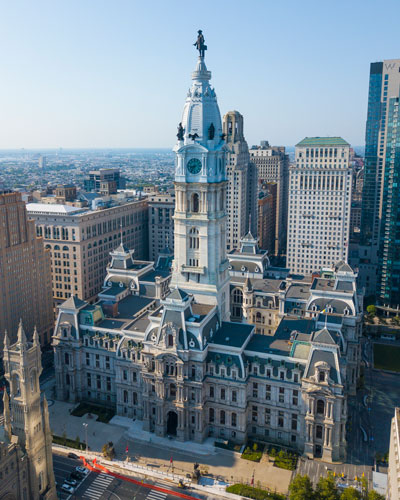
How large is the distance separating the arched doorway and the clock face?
6233cm

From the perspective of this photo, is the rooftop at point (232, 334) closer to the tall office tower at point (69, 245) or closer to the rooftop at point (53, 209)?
the tall office tower at point (69, 245)

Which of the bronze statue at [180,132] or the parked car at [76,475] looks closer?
the parked car at [76,475]

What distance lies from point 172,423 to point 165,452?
30.2 feet

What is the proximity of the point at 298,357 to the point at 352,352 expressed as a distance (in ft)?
97.5

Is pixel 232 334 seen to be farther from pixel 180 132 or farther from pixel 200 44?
pixel 200 44

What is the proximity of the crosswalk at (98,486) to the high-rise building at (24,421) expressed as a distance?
9.37m

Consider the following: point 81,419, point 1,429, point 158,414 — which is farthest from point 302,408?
point 1,429

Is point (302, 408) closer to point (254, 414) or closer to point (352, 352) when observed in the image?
point (254, 414)

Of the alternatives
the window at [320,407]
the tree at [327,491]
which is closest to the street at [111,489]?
the tree at [327,491]

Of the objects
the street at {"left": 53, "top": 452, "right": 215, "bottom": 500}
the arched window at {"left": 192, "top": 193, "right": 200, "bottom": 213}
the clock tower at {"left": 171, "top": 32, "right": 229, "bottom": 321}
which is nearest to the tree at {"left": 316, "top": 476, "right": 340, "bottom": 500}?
the street at {"left": 53, "top": 452, "right": 215, "bottom": 500}

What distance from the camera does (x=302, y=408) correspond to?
359 feet

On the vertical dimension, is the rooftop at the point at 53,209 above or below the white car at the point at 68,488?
above

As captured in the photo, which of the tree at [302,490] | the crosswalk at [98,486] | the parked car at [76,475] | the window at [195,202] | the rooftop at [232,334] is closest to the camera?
the tree at [302,490]

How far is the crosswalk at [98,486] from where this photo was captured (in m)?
95.3
